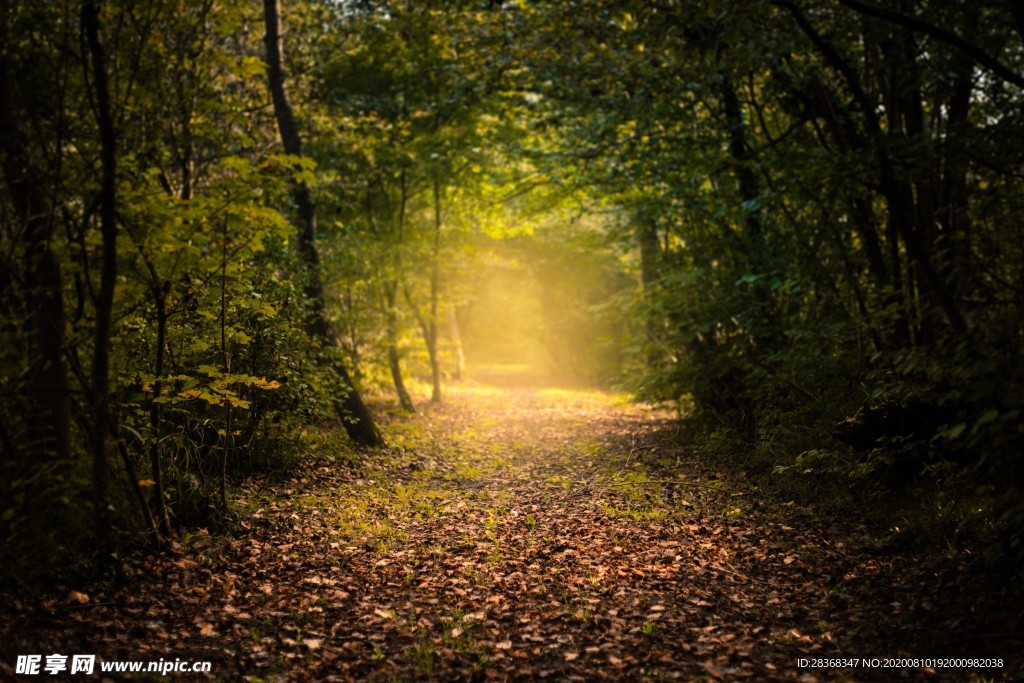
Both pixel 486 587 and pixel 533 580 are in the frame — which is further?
pixel 533 580

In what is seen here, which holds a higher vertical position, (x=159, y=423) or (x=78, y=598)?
(x=159, y=423)

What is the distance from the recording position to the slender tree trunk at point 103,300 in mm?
4617

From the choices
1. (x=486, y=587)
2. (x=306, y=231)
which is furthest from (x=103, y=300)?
(x=306, y=231)

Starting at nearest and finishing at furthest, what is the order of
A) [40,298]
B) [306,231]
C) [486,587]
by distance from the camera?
[40,298], [486,587], [306,231]

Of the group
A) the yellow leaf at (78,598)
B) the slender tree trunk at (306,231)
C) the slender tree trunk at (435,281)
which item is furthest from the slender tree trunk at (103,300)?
the slender tree trunk at (435,281)

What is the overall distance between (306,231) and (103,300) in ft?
21.0

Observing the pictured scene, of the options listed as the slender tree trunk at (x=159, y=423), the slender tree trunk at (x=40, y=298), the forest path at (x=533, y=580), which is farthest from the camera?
the slender tree trunk at (x=159, y=423)

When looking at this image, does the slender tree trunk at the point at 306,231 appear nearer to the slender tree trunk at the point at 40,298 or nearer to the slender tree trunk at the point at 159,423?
the slender tree trunk at the point at 159,423

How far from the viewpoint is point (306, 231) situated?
10914 mm

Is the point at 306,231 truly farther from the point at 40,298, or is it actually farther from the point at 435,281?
the point at 435,281

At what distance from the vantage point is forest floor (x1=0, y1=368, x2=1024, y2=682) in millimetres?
4203

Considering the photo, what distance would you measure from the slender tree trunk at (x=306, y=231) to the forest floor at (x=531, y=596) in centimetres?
256

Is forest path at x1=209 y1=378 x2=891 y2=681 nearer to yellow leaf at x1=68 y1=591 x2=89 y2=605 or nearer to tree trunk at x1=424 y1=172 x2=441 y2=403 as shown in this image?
yellow leaf at x1=68 y1=591 x2=89 y2=605

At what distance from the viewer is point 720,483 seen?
8492 millimetres
